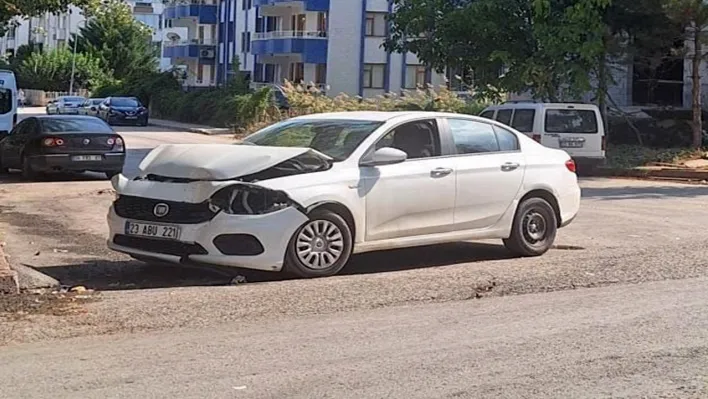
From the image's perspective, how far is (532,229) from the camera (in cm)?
1149

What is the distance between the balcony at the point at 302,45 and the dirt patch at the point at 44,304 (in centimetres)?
4775

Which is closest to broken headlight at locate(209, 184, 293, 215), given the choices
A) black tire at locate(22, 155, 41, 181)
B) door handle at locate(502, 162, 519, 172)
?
door handle at locate(502, 162, 519, 172)

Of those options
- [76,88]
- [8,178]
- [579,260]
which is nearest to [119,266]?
→ [579,260]

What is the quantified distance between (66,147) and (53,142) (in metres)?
0.27

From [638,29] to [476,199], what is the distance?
19.4m

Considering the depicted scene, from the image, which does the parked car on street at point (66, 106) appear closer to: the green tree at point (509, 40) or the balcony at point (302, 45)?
the balcony at point (302, 45)

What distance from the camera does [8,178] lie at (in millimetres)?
22094

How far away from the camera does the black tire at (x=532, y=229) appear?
11.4 meters

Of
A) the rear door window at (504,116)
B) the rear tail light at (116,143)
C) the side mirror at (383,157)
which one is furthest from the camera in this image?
the rear door window at (504,116)

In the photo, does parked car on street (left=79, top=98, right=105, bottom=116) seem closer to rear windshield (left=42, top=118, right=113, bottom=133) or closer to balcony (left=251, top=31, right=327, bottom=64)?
balcony (left=251, top=31, right=327, bottom=64)

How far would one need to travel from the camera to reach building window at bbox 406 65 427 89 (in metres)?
57.6

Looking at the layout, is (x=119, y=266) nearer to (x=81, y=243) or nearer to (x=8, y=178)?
(x=81, y=243)

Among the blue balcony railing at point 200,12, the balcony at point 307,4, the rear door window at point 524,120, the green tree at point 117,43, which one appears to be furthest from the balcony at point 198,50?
the rear door window at point 524,120

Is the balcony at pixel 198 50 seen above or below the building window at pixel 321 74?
above
